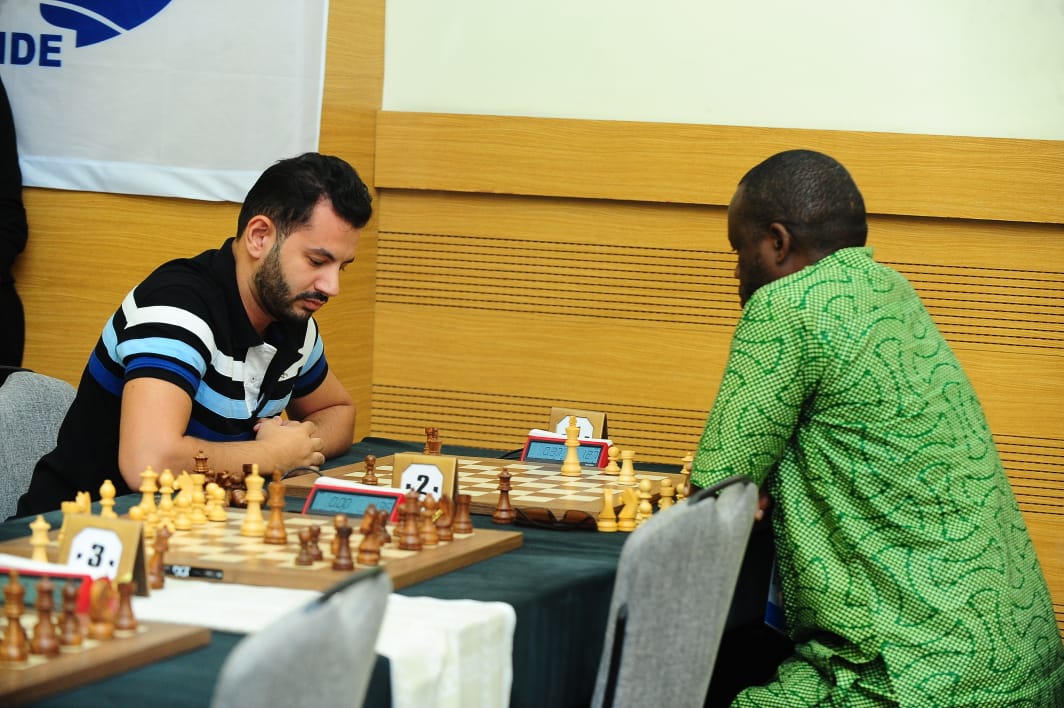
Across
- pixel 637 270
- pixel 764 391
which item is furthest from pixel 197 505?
pixel 637 270

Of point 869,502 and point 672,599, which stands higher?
point 869,502

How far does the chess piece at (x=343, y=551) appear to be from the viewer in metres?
1.93

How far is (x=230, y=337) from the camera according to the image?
298 cm

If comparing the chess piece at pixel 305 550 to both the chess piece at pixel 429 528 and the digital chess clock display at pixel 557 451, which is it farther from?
the digital chess clock display at pixel 557 451

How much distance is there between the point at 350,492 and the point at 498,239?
9.74 ft

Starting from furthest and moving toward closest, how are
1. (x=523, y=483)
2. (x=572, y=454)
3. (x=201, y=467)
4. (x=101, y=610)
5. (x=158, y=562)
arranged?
(x=572, y=454), (x=523, y=483), (x=201, y=467), (x=158, y=562), (x=101, y=610)

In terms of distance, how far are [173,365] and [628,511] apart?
3.26 feet

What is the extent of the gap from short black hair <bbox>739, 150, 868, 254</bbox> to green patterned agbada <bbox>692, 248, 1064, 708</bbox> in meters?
0.10

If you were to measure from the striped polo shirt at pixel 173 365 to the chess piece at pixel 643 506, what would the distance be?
3.17 ft

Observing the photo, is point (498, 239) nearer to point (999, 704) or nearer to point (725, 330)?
point (725, 330)

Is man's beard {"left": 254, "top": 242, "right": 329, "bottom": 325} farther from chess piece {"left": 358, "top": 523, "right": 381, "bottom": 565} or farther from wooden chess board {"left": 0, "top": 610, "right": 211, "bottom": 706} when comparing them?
wooden chess board {"left": 0, "top": 610, "right": 211, "bottom": 706}

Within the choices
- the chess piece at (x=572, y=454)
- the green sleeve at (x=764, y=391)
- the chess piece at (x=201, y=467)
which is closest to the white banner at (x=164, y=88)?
the chess piece at (x=572, y=454)

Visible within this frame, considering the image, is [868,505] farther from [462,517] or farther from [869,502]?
[462,517]

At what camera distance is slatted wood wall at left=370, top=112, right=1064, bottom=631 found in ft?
15.6
